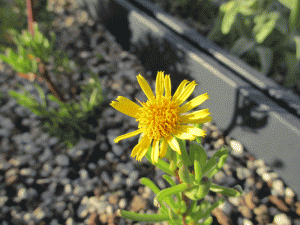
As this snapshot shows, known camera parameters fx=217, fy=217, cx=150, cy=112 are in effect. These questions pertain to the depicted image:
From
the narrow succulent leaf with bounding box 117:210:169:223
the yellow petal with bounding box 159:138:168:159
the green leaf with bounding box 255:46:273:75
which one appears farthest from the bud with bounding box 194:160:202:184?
the green leaf with bounding box 255:46:273:75

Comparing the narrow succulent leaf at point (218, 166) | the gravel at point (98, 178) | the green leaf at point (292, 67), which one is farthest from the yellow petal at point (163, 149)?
the green leaf at point (292, 67)

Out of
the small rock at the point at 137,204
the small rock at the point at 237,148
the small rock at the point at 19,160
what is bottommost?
the small rock at the point at 19,160

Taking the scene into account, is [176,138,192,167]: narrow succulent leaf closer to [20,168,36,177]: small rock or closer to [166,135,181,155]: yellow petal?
[166,135,181,155]: yellow petal

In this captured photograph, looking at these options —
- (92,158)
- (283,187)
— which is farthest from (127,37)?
(283,187)

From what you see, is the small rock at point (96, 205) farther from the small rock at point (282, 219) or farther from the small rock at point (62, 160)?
the small rock at point (282, 219)

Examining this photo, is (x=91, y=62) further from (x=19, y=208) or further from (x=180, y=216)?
(x=180, y=216)

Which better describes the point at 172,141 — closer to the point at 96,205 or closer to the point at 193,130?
the point at 193,130
